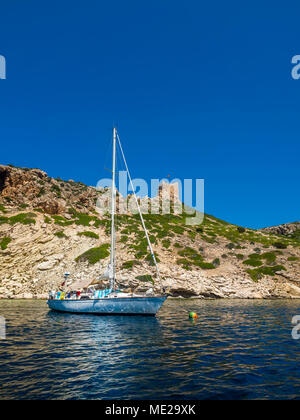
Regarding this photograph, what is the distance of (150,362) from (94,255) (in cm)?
4189

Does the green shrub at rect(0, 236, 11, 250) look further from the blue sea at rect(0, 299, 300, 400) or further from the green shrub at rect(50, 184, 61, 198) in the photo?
the blue sea at rect(0, 299, 300, 400)

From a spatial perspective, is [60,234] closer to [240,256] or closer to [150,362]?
[240,256]

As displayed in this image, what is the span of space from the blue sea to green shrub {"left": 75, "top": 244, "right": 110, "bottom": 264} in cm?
2969

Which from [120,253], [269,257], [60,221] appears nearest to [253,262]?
[269,257]

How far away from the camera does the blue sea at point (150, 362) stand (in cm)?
909

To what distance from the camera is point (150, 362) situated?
1241 centimetres

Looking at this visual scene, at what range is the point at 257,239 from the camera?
76.8 metres

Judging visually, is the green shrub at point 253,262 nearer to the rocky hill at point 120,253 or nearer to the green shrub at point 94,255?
the rocky hill at point 120,253

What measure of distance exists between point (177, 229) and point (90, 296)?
46811 millimetres

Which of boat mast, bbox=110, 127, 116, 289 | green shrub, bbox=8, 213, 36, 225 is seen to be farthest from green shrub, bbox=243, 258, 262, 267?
green shrub, bbox=8, 213, 36, 225

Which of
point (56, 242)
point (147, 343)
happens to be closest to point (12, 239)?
point (56, 242)

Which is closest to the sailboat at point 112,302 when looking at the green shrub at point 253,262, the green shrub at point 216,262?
the green shrub at point 216,262
